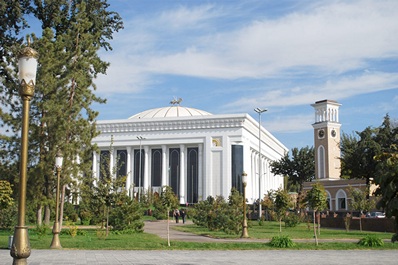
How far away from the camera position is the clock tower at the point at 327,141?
242 ft

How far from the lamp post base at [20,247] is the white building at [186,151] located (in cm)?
6708

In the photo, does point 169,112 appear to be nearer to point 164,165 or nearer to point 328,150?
point 164,165

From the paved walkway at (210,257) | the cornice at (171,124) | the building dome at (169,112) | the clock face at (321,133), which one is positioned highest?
the building dome at (169,112)

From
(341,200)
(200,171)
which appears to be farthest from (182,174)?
(341,200)

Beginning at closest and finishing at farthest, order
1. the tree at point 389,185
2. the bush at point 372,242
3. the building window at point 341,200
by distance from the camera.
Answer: the tree at point 389,185, the bush at point 372,242, the building window at point 341,200

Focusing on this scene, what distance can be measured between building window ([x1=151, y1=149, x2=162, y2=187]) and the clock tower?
23.2 meters

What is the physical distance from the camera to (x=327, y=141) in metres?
74.3

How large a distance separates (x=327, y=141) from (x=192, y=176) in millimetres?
20351

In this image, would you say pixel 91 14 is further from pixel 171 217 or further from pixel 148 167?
pixel 148 167

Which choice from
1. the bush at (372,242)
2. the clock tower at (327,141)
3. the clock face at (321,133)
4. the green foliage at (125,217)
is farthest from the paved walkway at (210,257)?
the clock face at (321,133)

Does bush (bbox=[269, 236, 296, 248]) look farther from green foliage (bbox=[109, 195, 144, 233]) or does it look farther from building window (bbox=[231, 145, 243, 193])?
building window (bbox=[231, 145, 243, 193])

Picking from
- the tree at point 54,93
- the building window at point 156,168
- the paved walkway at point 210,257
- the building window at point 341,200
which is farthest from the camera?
the building window at point 156,168

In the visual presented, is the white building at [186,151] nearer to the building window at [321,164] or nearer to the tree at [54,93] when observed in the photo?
the building window at [321,164]

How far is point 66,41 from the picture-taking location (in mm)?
29109
